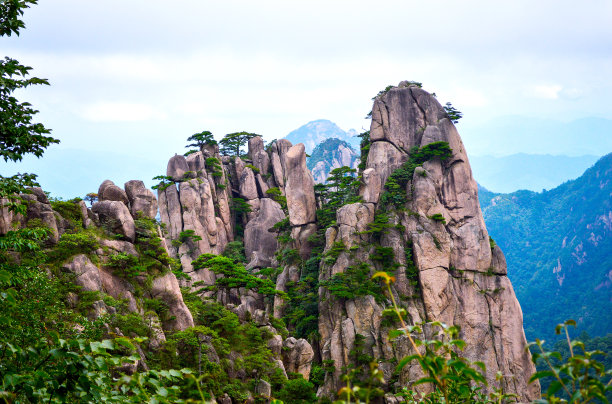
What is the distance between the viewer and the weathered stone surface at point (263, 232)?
40562 mm

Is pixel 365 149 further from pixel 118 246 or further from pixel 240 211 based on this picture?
pixel 118 246

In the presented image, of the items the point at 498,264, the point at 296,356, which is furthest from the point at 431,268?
the point at 296,356

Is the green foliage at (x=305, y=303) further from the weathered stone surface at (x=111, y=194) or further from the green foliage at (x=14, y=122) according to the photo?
the green foliage at (x=14, y=122)

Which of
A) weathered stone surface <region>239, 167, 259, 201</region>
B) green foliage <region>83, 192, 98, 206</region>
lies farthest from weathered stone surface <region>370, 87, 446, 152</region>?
green foliage <region>83, 192, 98, 206</region>

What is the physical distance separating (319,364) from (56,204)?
18758 millimetres

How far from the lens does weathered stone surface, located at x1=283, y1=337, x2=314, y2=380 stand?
867 inches

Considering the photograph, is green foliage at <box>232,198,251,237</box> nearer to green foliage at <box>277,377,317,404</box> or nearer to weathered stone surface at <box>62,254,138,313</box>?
green foliage at <box>277,377,317,404</box>

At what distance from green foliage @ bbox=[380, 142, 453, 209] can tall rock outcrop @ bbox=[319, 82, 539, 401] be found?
285 millimetres

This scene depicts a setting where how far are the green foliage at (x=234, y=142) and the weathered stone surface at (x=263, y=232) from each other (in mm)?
9266

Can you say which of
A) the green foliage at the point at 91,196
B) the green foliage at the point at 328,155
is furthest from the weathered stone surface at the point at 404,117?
the green foliage at the point at 328,155

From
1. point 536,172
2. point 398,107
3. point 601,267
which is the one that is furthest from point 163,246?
point 536,172

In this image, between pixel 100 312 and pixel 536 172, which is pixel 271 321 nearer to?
pixel 100 312

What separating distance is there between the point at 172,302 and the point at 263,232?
74.1ft

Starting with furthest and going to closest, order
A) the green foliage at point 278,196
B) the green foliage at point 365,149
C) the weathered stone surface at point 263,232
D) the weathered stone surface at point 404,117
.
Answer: the green foliage at point 278,196 < the weathered stone surface at point 263,232 < the green foliage at point 365,149 < the weathered stone surface at point 404,117
